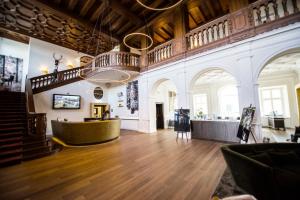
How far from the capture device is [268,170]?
5.49ft

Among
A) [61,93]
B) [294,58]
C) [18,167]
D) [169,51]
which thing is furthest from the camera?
[61,93]

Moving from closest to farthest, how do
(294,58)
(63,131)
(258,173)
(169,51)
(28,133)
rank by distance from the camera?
(258,173) < (28,133) < (63,131) < (294,58) < (169,51)

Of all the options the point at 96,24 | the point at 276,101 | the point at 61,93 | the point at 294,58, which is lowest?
the point at 276,101

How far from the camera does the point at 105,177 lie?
277cm

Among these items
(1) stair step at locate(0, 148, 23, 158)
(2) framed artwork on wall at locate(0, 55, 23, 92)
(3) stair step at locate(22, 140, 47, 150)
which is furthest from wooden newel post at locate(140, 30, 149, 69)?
(2) framed artwork on wall at locate(0, 55, 23, 92)

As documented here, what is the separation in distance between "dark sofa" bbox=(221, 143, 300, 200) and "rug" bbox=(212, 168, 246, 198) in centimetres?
12

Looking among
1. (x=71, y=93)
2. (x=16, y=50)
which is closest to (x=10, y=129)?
(x=71, y=93)

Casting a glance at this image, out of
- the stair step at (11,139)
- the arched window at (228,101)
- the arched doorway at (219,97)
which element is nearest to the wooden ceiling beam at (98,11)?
the stair step at (11,139)

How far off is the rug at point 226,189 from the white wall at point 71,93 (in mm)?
9381

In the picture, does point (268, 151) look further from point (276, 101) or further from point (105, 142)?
point (276, 101)

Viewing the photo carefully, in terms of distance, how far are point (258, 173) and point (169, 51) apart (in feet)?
20.8

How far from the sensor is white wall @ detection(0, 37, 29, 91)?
8.44m

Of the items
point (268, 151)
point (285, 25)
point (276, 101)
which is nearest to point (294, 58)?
point (285, 25)

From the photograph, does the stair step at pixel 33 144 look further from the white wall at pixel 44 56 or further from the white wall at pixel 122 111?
the white wall at pixel 44 56
